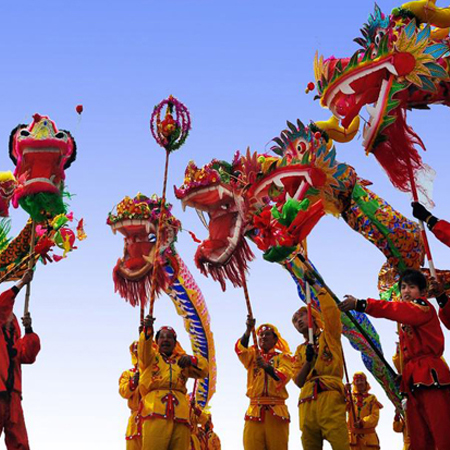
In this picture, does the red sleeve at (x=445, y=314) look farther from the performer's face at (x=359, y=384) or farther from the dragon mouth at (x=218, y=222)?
the performer's face at (x=359, y=384)

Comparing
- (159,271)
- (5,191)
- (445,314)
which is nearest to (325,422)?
(445,314)

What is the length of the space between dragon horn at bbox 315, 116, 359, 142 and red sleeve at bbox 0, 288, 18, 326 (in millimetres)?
3158

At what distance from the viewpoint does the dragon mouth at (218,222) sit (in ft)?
28.9

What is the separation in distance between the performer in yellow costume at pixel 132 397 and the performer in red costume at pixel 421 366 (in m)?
3.50

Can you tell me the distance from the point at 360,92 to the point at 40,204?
2.96 m

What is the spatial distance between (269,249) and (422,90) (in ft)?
6.20

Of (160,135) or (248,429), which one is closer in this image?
(248,429)

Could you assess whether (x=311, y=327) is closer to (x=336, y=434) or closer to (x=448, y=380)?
(x=336, y=434)

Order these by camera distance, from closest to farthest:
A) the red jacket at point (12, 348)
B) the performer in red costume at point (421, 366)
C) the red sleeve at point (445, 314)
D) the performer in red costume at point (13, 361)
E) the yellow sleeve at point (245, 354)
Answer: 1. the performer in red costume at point (421, 366)
2. the red sleeve at point (445, 314)
3. the performer in red costume at point (13, 361)
4. the red jacket at point (12, 348)
5. the yellow sleeve at point (245, 354)

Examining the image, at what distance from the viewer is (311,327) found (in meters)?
6.46

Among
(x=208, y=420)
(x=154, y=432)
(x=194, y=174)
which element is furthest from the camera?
(x=208, y=420)

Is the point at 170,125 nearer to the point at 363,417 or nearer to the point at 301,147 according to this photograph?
the point at 301,147

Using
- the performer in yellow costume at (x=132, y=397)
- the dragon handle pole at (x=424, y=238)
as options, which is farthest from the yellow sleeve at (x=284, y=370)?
the dragon handle pole at (x=424, y=238)

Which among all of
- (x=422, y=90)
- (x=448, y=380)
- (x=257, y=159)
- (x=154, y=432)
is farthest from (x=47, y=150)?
(x=448, y=380)
